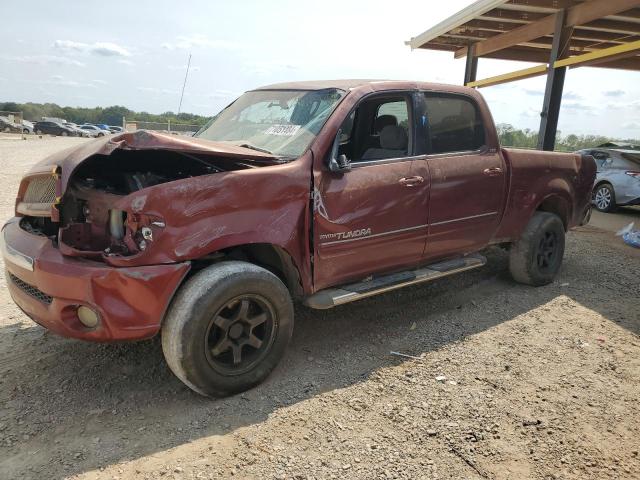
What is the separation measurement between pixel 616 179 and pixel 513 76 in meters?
3.55

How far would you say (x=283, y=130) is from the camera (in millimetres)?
3816

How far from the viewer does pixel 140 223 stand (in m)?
2.85

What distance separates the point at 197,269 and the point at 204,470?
1.19 meters

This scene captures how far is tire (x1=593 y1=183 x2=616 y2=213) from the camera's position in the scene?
37.6 feet

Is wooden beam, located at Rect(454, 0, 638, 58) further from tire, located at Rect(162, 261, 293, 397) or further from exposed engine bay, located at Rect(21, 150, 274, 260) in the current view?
tire, located at Rect(162, 261, 293, 397)

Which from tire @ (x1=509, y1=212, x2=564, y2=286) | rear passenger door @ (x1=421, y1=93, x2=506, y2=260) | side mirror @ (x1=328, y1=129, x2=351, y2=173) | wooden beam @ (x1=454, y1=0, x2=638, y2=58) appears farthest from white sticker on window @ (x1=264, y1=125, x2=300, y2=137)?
wooden beam @ (x1=454, y1=0, x2=638, y2=58)

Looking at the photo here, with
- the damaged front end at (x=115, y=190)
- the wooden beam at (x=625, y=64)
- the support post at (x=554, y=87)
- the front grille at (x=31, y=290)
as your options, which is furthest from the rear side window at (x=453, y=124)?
the wooden beam at (x=625, y=64)

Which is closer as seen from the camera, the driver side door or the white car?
the driver side door

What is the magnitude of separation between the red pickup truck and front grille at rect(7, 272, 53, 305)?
2cm

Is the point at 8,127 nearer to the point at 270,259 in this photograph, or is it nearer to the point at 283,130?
the point at 283,130

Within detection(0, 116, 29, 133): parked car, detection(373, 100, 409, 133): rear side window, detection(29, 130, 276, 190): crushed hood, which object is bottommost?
detection(0, 116, 29, 133): parked car

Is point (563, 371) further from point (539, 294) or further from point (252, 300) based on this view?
point (252, 300)

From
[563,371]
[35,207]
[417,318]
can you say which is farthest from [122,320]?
[563,371]

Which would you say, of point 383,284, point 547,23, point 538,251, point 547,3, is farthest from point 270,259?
point 547,23
